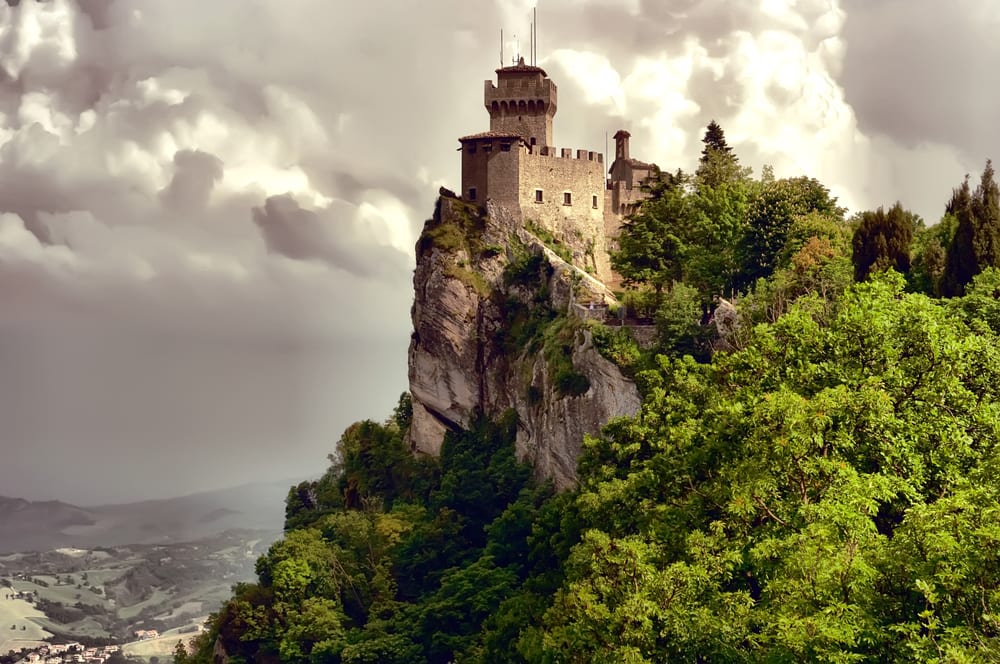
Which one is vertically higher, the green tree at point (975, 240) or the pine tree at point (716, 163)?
the pine tree at point (716, 163)

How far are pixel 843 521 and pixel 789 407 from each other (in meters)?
3.44

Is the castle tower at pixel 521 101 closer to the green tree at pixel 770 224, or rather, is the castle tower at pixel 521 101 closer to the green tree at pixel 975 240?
the green tree at pixel 770 224

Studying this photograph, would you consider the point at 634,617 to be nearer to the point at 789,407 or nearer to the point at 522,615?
the point at 789,407

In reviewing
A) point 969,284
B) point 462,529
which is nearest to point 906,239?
point 969,284

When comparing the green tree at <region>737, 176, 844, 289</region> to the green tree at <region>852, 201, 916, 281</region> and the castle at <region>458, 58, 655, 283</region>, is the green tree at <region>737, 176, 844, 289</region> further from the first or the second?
the castle at <region>458, 58, 655, 283</region>

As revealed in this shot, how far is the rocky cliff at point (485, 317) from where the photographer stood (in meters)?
71.4

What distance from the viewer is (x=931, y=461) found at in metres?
24.4

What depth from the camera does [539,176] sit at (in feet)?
282

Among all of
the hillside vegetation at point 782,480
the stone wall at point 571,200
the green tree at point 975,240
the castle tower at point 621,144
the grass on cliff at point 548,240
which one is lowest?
the hillside vegetation at point 782,480

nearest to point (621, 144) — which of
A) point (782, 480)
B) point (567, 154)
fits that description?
point (567, 154)

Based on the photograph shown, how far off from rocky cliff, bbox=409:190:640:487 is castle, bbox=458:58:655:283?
2.20 meters

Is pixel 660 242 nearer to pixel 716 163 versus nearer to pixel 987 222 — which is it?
pixel 716 163

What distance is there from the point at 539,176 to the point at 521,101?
7.20 m

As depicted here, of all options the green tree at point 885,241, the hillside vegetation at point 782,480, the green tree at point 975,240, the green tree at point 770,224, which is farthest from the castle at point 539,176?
the green tree at point 975,240
